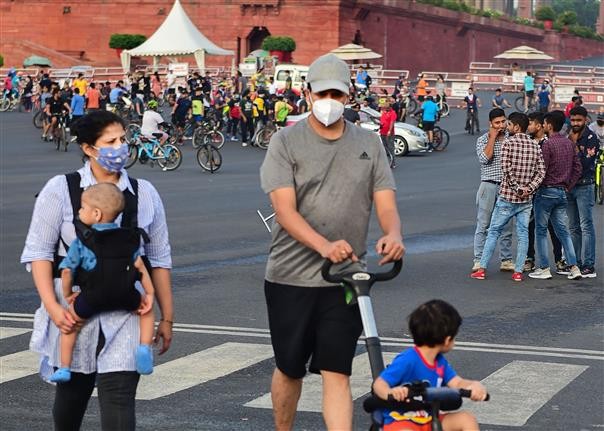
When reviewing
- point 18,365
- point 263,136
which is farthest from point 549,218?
point 263,136

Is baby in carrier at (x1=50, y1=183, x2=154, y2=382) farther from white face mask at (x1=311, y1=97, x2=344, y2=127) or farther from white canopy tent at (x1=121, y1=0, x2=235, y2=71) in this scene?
white canopy tent at (x1=121, y1=0, x2=235, y2=71)

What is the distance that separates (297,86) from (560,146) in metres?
40.4

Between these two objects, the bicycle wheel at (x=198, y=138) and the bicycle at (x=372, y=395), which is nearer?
the bicycle at (x=372, y=395)

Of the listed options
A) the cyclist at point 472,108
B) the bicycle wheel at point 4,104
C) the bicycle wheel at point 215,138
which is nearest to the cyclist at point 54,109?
the bicycle wheel at point 215,138

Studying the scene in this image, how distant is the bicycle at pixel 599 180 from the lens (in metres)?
24.5

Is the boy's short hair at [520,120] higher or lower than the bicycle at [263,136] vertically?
higher

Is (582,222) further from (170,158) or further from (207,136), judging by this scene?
(207,136)

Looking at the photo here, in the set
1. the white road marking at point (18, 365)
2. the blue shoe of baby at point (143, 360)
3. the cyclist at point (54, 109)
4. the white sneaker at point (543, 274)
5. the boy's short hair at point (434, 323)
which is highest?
the boy's short hair at point (434, 323)

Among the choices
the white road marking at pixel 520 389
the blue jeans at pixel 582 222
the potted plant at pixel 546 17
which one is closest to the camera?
the white road marking at pixel 520 389

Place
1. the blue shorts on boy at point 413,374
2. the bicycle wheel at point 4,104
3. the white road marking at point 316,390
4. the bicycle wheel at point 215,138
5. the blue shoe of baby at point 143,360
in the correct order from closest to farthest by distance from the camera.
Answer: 1. the blue shorts on boy at point 413,374
2. the blue shoe of baby at point 143,360
3. the white road marking at point 316,390
4. the bicycle wheel at point 215,138
5. the bicycle wheel at point 4,104

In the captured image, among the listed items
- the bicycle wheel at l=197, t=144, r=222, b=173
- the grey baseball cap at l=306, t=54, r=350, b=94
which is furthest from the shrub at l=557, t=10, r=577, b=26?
the grey baseball cap at l=306, t=54, r=350, b=94

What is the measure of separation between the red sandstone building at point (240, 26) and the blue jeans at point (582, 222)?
6163 cm

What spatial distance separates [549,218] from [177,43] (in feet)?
158

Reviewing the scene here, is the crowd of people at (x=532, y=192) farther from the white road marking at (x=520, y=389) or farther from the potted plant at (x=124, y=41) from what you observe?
the potted plant at (x=124, y=41)
